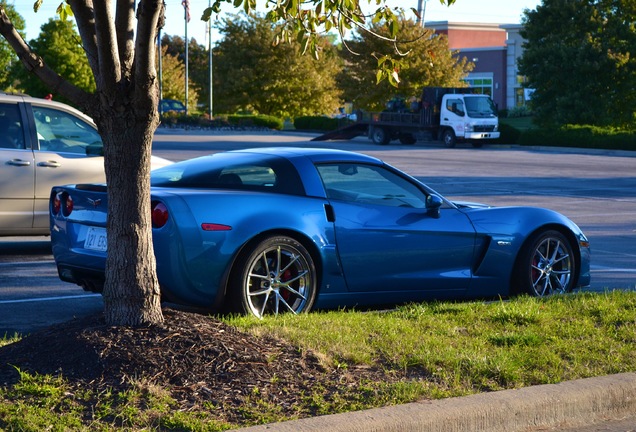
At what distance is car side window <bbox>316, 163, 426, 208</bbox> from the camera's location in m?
8.14

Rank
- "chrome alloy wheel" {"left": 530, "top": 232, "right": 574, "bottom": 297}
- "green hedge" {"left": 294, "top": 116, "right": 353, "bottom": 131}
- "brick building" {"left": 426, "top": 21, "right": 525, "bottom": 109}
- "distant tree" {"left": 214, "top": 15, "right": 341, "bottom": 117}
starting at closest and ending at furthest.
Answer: "chrome alloy wheel" {"left": 530, "top": 232, "right": 574, "bottom": 297}, "green hedge" {"left": 294, "top": 116, "right": 353, "bottom": 131}, "distant tree" {"left": 214, "top": 15, "right": 341, "bottom": 117}, "brick building" {"left": 426, "top": 21, "right": 525, "bottom": 109}

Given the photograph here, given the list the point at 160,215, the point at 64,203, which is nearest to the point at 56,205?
the point at 64,203

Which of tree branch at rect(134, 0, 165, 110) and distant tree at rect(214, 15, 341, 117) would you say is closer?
tree branch at rect(134, 0, 165, 110)

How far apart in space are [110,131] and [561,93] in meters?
48.8

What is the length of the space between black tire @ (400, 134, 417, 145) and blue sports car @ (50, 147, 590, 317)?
4053cm

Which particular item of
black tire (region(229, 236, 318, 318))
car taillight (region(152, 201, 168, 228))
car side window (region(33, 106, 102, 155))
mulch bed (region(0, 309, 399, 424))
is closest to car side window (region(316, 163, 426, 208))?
black tire (region(229, 236, 318, 318))

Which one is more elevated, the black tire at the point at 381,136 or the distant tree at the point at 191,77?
the distant tree at the point at 191,77

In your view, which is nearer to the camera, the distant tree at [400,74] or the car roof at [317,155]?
the car roof at [317,155]

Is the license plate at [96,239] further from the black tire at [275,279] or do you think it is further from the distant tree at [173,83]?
the distant tree at [173,83]

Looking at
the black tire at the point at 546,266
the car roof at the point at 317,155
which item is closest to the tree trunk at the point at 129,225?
the car roof at the point at 317,155

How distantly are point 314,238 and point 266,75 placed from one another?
6913 centimetres

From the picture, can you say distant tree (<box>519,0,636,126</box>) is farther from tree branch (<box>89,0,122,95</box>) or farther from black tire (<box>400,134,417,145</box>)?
tree branch (<box>89,0,122,95</box>)

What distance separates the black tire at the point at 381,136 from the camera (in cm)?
4859

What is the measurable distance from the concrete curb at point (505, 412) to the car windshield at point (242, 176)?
3.01 meters
